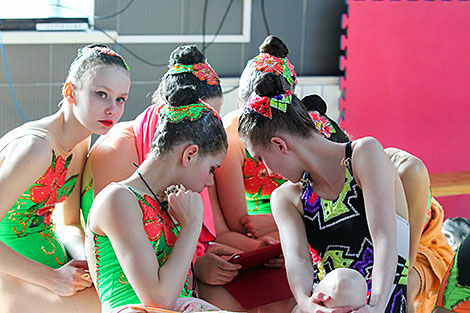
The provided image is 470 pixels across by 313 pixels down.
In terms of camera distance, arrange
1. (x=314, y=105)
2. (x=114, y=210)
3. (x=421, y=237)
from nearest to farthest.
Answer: (x=114, y=210) < (x=314, y=105) < (x=421, y=237)

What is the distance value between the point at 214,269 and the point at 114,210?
457 mm

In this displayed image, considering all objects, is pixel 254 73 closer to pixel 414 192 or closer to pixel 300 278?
pixel 414 192

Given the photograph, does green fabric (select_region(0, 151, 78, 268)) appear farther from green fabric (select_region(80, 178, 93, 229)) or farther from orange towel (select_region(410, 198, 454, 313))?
orange towel (select_region(410, 198, 454, 313))

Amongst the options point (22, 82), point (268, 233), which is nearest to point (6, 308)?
point (268, 233)

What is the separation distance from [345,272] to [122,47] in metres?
2.75

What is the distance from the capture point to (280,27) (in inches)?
170

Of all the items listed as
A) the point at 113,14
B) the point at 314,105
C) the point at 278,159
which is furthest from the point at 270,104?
the point at 113,14

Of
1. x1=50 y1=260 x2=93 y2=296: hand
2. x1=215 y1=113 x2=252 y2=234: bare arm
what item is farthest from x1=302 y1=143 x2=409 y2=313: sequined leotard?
x1=50 y1=260 x2=93 y2=296: hand

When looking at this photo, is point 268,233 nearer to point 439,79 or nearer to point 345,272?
Answer: point 345,272

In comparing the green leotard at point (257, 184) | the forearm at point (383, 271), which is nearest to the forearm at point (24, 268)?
the green leotard at point (257, 184)

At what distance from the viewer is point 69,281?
1900mm

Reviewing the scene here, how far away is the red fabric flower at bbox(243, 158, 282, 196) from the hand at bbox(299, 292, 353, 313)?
0.76m

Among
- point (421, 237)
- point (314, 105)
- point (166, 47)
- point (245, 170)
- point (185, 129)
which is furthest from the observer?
point (166, 47)

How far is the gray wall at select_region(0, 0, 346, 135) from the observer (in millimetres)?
3789
